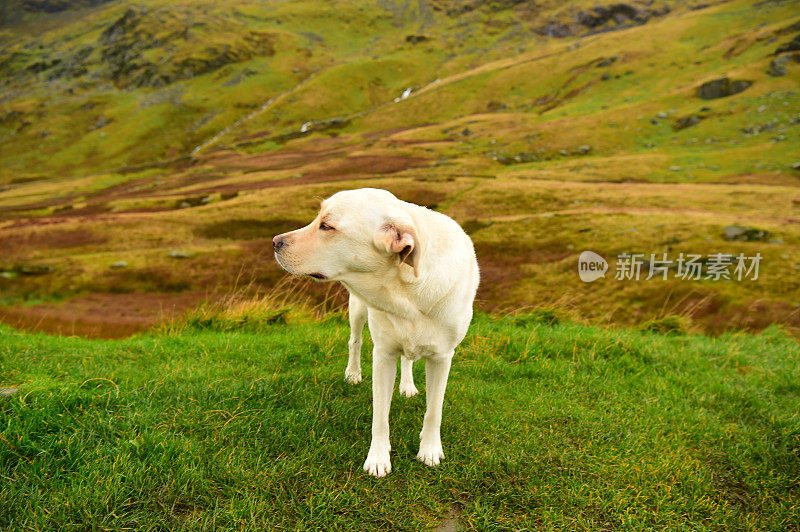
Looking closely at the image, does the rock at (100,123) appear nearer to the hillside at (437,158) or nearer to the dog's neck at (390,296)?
the hillside at (437,158)

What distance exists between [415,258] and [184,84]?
168m

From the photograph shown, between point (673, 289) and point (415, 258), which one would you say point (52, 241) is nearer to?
point (415, 258)

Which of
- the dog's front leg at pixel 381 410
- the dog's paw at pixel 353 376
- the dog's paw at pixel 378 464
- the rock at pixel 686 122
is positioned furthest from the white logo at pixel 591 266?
the rock at pixel 686 122

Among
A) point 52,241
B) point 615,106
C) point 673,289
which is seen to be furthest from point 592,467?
point 615,106

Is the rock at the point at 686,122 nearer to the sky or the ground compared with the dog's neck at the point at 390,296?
nearer to the ground

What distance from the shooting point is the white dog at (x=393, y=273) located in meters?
3.86

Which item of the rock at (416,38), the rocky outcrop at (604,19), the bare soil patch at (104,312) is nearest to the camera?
the bare soil patch at (104,312)

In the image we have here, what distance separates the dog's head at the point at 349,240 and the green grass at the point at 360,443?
2048 millimetres

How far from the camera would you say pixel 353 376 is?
596cm

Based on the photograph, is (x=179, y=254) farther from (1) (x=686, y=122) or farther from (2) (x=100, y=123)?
(2) (x=100, y=123)

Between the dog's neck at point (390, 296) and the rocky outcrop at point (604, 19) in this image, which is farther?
the rocky outcrop at point (604, 19)

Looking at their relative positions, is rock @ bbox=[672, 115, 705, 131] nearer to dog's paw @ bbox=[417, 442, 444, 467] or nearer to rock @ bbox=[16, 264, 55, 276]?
dog's paw @ bbox=[417, 442, 444, 467]

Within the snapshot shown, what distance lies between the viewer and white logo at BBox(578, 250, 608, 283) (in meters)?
18.8

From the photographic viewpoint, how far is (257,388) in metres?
5.28
